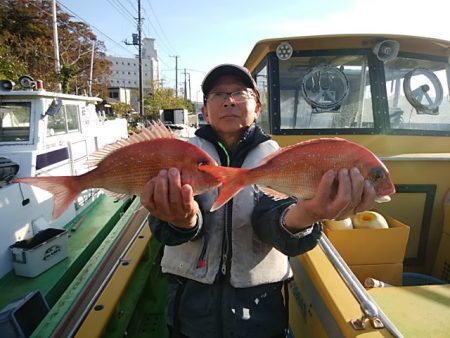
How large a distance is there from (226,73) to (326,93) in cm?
212

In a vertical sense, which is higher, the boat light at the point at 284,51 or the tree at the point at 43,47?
the tree at the point at 43,47

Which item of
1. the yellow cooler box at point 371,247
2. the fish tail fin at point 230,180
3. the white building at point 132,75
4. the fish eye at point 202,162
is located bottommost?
the yellow cooler box at point 371,247

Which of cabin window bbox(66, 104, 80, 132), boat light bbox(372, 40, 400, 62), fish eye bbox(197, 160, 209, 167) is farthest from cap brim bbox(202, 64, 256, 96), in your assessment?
cabin window bbox(66, 104, 80, 132)

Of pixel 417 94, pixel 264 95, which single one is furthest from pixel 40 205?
pixel 417 94

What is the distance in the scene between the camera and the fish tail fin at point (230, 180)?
1.50 m

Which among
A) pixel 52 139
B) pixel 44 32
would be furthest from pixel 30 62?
pixel 52 139

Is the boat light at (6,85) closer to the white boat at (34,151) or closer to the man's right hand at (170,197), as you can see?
the white boat at (34,151)

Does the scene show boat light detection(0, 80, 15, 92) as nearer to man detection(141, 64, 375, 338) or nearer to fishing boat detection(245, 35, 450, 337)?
fishing boat detection(245, 35, 450, 337)

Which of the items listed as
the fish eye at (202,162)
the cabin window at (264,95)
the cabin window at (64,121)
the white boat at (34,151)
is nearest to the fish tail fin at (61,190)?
the fish eye at (202,162)

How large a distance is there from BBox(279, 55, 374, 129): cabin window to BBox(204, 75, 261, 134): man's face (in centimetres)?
188

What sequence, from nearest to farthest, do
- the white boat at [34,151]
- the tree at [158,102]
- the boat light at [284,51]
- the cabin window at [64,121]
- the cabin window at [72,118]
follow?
the boat light at [284,51] < the white boat at [34,151] < the cabin window at [64,121] < the cabin window at [72,118] < the tree at [158,102]

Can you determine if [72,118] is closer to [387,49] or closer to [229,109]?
[229,109]

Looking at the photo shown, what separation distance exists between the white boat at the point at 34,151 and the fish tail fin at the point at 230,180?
123 inches

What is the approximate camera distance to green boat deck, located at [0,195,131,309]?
13.8ft
